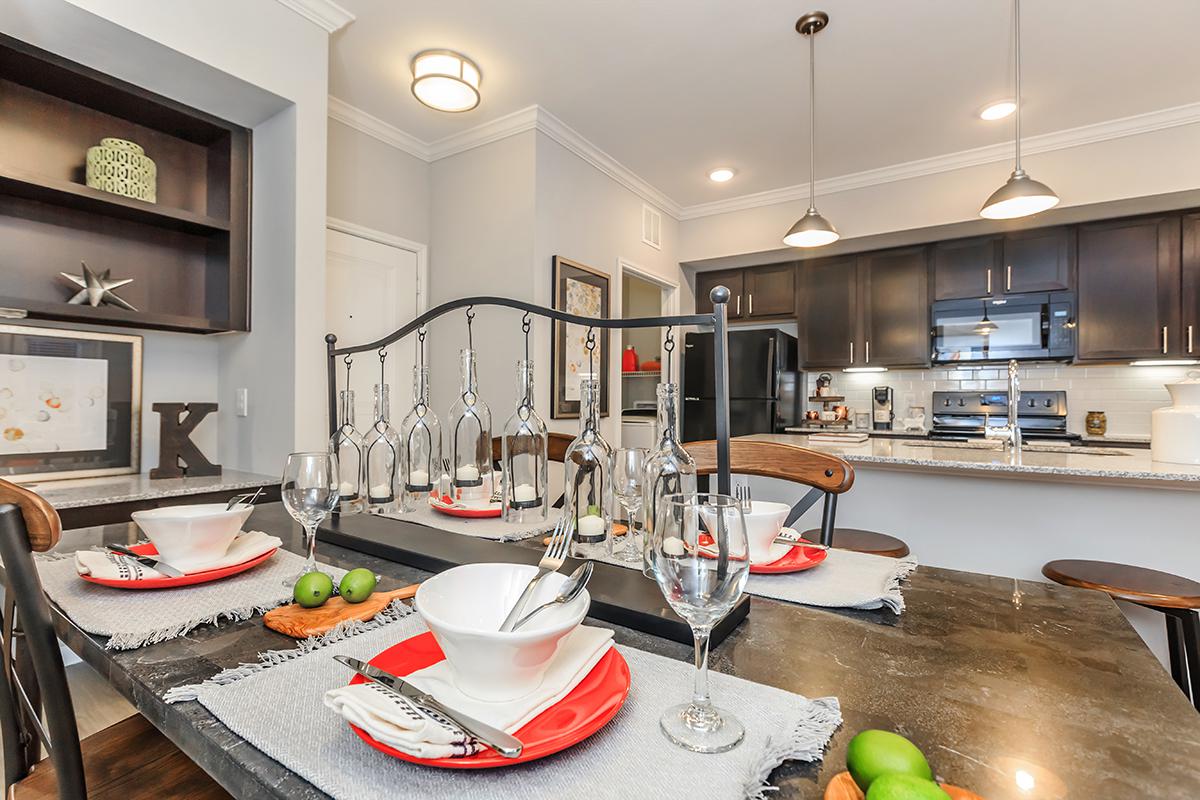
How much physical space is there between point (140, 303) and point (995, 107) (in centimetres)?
420

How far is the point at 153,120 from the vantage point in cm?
227

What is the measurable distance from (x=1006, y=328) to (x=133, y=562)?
4672 millimetres

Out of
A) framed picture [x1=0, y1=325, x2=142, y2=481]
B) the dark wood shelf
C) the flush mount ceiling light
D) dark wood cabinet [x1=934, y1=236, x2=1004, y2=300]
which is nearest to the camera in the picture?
the dark wood shelf

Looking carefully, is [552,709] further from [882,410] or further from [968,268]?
[882,410]

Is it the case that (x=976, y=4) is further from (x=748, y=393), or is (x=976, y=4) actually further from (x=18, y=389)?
(x=18, y=389)

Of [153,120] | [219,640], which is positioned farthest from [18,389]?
[219,640]

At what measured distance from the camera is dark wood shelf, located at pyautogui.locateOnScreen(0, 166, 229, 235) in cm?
185

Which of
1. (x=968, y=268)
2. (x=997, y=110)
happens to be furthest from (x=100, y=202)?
(x=968, y=268)

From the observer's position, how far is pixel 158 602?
2.70 feet

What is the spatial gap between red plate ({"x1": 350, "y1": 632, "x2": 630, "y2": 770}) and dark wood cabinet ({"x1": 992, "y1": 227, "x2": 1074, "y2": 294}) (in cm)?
438

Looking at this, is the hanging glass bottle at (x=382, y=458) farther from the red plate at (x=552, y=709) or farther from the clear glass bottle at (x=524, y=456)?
the red plate at (x=552, y=709)

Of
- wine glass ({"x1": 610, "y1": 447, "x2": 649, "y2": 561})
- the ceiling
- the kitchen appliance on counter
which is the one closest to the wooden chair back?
wine glass ({"x1": 610, "y1": 447, "x2": 649, "y2": 561})

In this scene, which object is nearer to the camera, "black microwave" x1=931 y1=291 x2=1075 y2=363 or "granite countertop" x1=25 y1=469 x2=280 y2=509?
"granite countertop" x1=25 y1=469 x2=280 y2=509

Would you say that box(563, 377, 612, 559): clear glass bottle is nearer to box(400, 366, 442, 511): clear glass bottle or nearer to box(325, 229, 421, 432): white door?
box(400, 366, 442, 511): clear glass bottle
